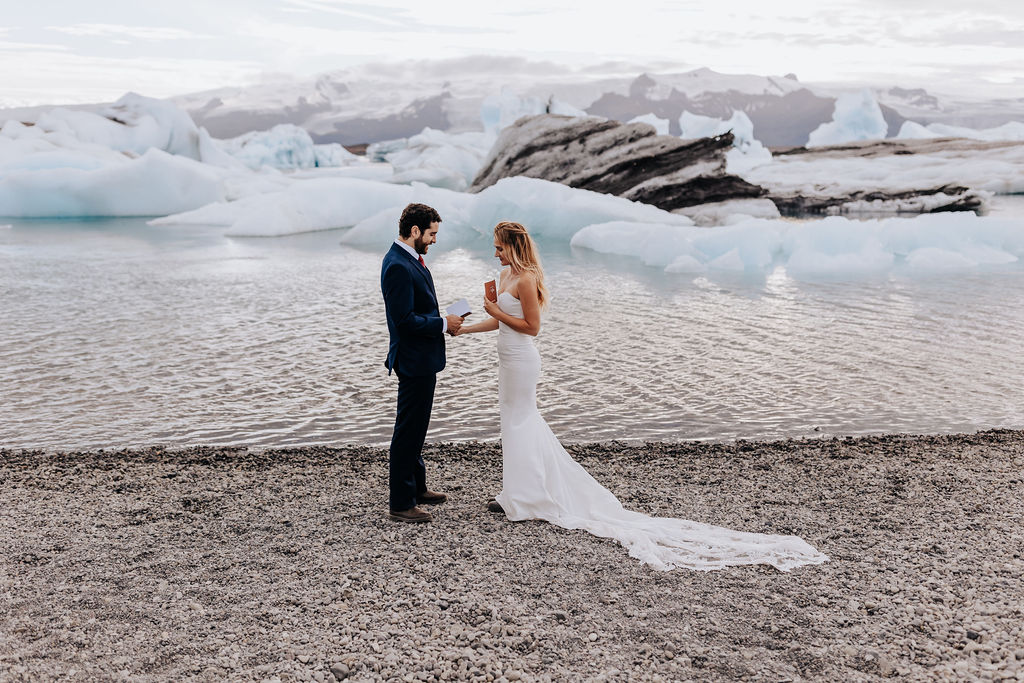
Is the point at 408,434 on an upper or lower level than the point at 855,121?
lower

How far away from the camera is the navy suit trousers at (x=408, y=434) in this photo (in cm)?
521

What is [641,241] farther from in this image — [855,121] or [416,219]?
[855,121]

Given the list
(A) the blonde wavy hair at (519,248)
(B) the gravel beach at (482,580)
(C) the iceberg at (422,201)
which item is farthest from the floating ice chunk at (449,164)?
(A) the blonde wavy hair at (519,248)

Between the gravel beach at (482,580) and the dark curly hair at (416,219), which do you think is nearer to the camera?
the gravel beach at (482,580)

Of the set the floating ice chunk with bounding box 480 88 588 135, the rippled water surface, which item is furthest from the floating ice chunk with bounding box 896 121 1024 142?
the rippled water surface

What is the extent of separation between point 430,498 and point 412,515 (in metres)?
0.41

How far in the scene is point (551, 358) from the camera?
1108 cm

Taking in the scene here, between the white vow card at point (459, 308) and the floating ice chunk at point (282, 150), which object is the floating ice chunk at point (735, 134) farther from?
the white vow card at point (459, 308)

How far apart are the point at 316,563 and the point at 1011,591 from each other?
12.6 feet

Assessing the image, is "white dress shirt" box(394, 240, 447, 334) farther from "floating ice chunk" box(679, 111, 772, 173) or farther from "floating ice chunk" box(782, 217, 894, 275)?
"floating ice chunk" box(679, 111, 772, 173)

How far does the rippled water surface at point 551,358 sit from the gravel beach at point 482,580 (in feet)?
4.63

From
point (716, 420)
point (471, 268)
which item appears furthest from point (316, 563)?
point (471, 268)

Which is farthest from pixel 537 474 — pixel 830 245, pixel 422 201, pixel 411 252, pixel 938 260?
pixel 422 201

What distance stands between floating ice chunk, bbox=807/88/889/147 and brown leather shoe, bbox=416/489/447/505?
63.2 meters
